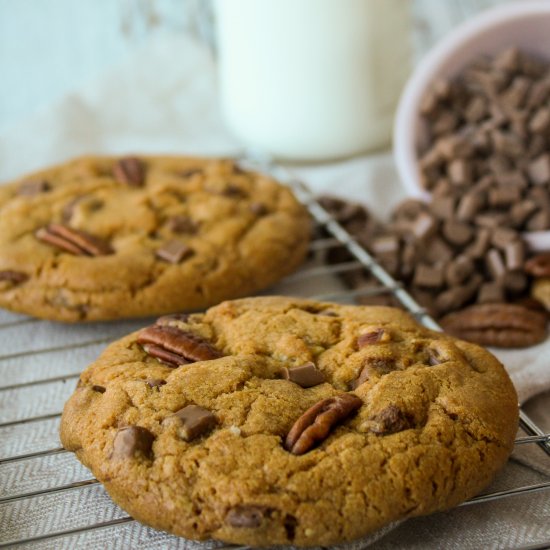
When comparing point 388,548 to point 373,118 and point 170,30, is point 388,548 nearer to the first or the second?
point 373,118

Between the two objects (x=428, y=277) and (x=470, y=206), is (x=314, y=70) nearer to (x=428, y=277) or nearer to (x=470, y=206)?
(x=470, y=206)

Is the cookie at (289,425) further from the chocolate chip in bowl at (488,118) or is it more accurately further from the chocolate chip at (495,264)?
the chocolate chip in bowl at (488,118)

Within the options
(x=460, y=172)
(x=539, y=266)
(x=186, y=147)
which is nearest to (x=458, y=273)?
(x=539, y=266)

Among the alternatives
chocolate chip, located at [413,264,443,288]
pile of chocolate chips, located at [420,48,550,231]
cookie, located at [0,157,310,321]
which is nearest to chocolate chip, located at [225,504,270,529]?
cookie, located at [0,157,310,321]

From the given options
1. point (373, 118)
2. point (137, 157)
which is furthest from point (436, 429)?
point (373, 118)

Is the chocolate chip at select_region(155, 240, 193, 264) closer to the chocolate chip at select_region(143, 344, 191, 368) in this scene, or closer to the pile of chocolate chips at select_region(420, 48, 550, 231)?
the chocolate chip at select_region(143, 344, 191, 368)

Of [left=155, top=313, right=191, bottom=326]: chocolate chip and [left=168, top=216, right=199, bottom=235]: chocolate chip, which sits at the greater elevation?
[left=168, top=216, right=199, bottom=235]: chocolate chip
